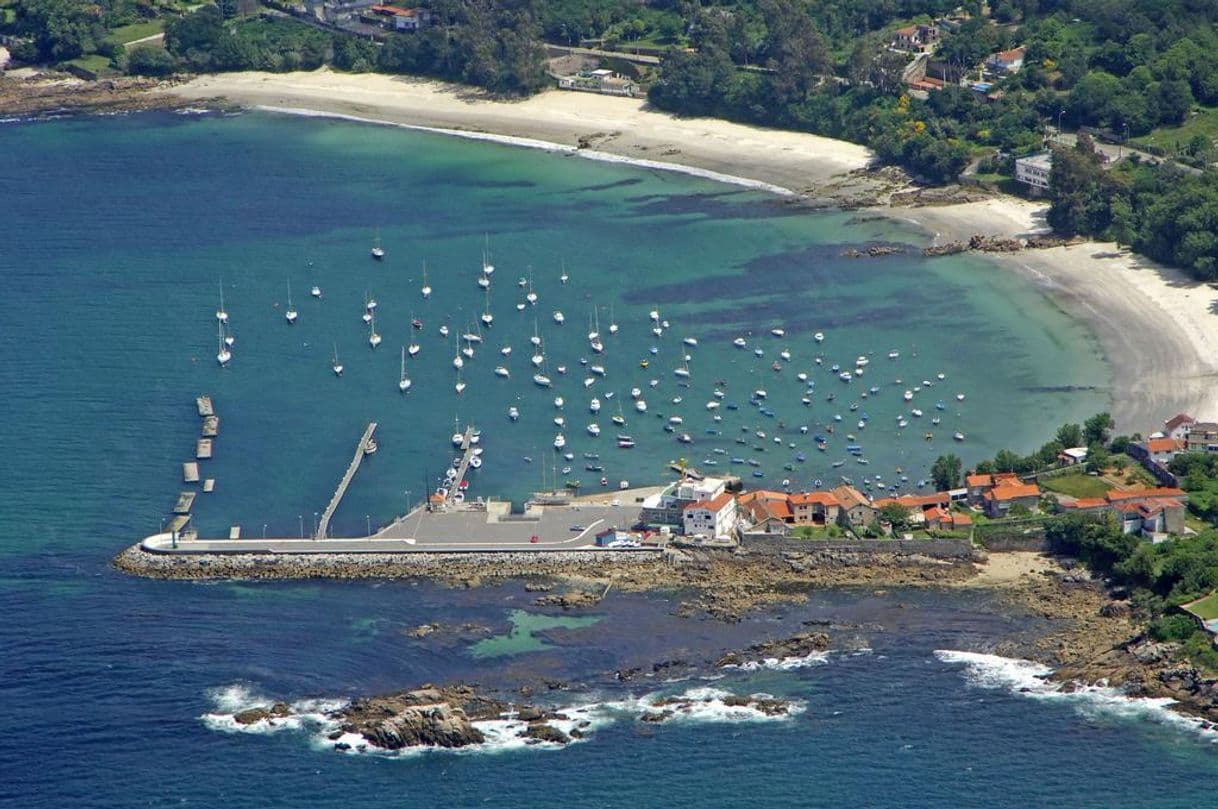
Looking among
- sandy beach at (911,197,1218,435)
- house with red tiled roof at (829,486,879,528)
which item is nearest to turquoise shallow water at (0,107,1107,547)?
sandy beach at (911,197,1218,435)

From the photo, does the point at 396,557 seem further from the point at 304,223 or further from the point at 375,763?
the point at 304,223

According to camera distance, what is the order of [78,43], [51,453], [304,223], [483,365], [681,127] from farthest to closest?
[78,43]
[681,127]
[304,223]
[483,365]
[51,453]

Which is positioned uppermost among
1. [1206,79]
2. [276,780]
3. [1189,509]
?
[1206,79]

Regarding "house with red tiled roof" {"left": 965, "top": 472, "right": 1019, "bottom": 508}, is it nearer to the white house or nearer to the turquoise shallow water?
the turquoise shallow water

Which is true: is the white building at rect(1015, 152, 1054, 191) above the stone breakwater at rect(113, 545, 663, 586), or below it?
above

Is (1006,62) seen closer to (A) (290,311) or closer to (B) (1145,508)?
(A) (290,311)

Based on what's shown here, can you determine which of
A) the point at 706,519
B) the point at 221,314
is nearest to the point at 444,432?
the point at 706,519

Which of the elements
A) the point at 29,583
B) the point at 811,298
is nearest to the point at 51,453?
the point at 29,583
